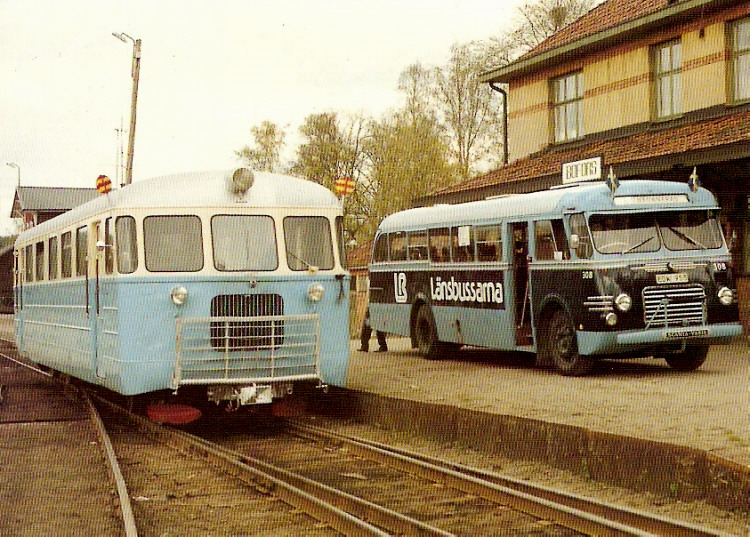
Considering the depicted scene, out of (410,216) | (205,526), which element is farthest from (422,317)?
(205,526)

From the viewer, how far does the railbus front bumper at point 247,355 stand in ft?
40.4

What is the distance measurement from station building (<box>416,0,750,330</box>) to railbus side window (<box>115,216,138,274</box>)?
28.1 ft

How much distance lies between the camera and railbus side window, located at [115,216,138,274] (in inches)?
492

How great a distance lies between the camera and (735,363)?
639 inches

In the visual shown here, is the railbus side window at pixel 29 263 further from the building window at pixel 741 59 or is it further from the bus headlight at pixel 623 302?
the building window at pixel 741 59

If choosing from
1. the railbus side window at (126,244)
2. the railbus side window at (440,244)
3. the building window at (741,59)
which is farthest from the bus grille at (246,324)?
the building window at (741,59)

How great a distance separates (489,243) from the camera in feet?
Result: 55.5

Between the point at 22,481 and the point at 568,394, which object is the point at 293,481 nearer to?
the point at 22,481

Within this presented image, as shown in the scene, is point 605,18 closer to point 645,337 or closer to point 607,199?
point 607,199

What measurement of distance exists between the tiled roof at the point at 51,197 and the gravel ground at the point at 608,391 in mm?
63022

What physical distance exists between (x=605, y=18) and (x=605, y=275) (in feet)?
43.4

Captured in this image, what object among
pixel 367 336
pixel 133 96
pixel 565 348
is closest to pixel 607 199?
pixel 565 348

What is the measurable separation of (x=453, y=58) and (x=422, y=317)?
1452 inches

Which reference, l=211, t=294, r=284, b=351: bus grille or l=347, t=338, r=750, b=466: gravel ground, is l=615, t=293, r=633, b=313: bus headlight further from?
l=211, t=294, r=284, b=351: bus grille
